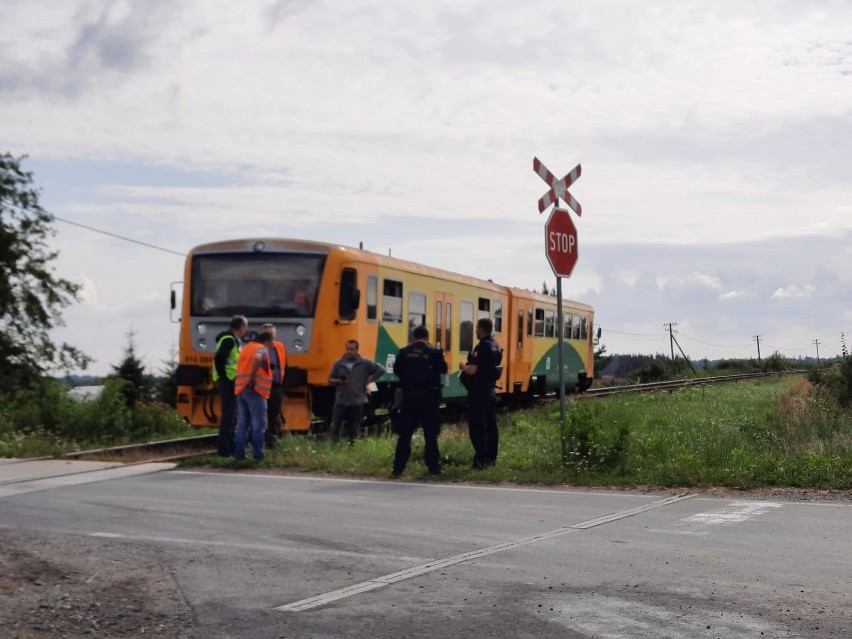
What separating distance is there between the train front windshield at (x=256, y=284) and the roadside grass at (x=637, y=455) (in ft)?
8.01

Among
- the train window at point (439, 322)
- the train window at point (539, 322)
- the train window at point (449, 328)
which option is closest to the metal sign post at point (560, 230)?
the train window at point (439, 322)

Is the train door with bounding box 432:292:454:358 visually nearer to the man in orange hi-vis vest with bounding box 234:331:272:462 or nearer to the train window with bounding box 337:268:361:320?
the train window with bounding box 337:268:361:320

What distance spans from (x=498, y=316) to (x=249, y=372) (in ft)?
43.1

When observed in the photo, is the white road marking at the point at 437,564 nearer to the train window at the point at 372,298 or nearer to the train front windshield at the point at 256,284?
the train front windshield at the point at 256,284

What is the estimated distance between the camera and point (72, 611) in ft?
22.3

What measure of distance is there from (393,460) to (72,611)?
7.97 meters

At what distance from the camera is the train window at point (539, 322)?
31312mm

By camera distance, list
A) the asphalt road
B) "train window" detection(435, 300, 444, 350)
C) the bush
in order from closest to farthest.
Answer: the asphalt road
the bush
"train window" detection(435, 300, 444, 350)

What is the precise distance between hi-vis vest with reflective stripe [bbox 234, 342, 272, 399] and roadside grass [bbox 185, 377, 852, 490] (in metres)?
0.88

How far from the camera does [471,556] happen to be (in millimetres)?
8500

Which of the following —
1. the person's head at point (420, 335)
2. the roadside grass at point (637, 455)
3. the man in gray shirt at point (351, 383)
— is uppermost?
the person's head at point (420, 335)

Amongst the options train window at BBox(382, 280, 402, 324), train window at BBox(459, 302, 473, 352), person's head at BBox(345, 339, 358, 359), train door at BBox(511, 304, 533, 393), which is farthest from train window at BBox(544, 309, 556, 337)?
person's head at BBox(345, 339, 358, 359)

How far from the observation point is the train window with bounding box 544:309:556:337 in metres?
32.3

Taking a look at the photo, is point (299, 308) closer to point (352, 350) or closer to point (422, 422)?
point (352, 350)
